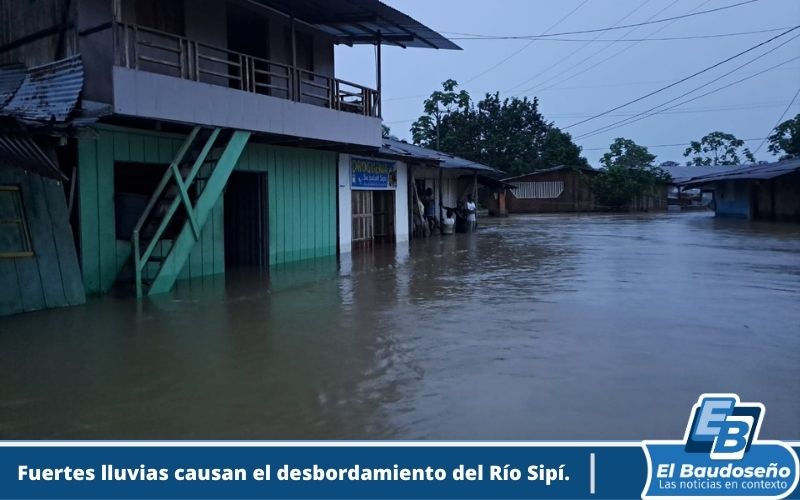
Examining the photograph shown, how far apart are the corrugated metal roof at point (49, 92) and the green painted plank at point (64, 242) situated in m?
1.11

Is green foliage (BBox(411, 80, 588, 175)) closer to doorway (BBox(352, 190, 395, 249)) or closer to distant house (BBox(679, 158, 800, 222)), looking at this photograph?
distant house (BBox(679, 158, 800, 222))

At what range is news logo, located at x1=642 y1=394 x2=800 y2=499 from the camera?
4035mm

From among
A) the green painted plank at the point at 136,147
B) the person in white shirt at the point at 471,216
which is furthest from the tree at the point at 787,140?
the green painted plank at the point at 136,147

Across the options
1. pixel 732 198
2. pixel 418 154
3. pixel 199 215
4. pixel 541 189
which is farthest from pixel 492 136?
pixel 199 215

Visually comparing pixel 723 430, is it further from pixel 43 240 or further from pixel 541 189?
pixel 541 189

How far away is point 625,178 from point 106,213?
A: 43.7m

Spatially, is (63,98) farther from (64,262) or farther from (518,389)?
(518,389)

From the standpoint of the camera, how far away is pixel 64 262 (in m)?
10.1

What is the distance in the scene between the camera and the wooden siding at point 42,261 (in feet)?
30.9

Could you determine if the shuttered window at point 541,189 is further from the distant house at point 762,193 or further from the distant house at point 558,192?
the distant house at point 762,193

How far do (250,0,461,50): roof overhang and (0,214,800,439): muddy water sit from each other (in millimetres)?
5952

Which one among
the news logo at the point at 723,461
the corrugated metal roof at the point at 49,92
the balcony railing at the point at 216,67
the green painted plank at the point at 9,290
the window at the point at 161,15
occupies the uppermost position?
the window at the point at 161,15

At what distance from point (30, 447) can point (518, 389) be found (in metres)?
3.61

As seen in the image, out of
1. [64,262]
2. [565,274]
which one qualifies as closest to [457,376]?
[64,262]
